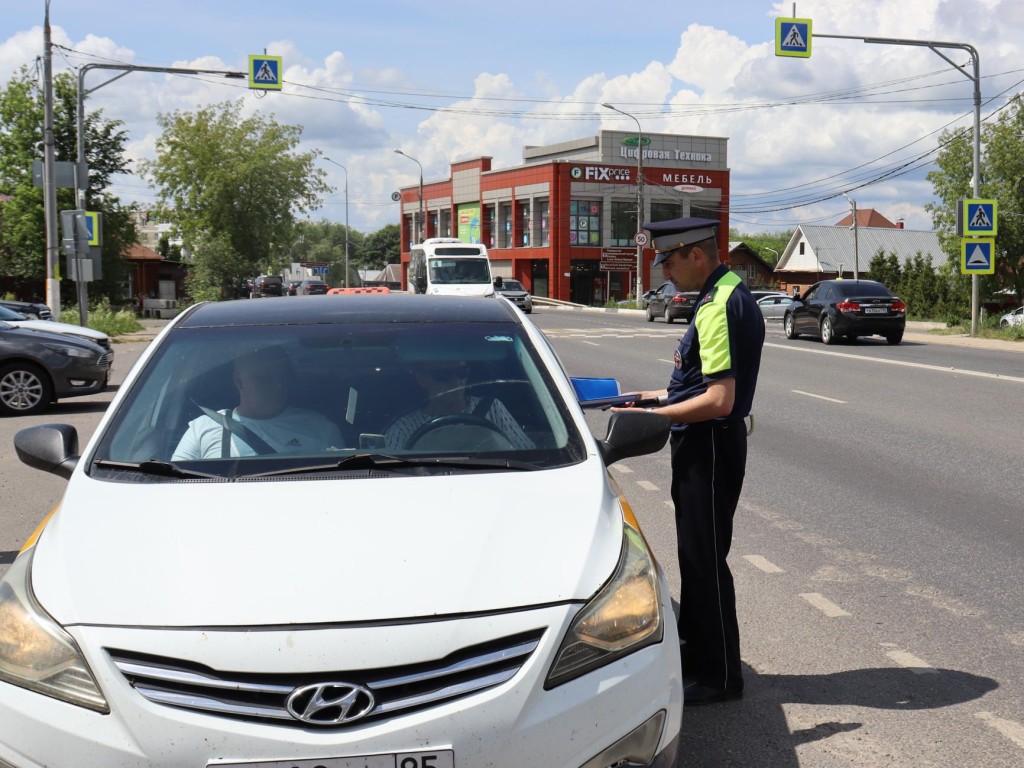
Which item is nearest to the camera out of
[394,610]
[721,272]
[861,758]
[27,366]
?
[394,610]

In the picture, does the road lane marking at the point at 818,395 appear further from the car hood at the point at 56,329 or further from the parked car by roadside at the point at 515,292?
the parked car by roadside at the point at 515,292

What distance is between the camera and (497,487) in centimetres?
343

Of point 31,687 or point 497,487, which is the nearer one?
point 31,687

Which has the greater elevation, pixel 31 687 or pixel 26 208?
pixel 26 208

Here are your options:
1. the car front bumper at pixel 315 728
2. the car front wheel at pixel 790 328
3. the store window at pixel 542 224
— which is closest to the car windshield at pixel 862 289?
the car front wheel at pixel 790 328

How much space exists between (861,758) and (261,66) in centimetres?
2416

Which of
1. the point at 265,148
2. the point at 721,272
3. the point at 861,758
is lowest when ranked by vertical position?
the point at 861,758

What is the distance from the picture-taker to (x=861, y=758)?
12.6 ft

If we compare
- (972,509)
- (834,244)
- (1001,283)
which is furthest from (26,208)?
(834,244)

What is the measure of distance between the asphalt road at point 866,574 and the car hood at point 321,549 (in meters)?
1.14

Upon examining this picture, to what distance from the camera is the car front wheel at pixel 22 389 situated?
14617 mm

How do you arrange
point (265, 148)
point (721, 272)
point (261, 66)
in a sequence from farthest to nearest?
point (265, 148) → point (261, 66) → point (721, 272)

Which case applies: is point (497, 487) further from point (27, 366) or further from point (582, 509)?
point (27, 366)

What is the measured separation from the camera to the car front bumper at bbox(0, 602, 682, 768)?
2.61m
